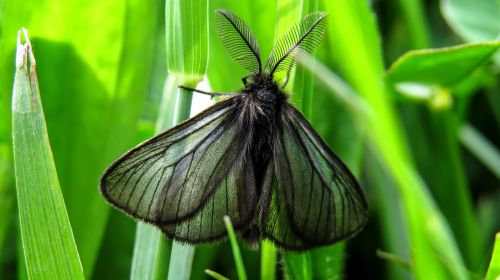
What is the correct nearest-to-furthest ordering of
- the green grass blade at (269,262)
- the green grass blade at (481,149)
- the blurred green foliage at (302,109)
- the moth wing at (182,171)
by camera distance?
1. the blurred green foliage at (302,109)
2. the moth wing at (182,171)
3. the green grass blade at (269,262)
4. the green grass blade at (481,149)

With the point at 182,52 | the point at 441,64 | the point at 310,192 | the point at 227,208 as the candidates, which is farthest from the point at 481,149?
the point at 182,52

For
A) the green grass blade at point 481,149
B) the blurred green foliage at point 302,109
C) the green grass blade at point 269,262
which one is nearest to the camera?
the blurred green foliage at point 302,109

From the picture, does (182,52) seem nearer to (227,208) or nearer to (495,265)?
(227,208)

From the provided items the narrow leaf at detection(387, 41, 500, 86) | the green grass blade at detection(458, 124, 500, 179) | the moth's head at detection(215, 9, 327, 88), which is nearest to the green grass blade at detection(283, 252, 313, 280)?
the moth's head at detection(215, 9, 327, 88)

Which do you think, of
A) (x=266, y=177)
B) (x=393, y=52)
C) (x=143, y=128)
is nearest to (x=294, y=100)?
(x=266, y=177)

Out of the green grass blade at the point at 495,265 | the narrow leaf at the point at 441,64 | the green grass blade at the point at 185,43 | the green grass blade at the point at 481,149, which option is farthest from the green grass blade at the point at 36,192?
the green grass blade at the point at 481,149

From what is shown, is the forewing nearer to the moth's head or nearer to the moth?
the moth

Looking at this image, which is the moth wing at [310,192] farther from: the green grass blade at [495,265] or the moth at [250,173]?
the green grass blade at [495,265]
